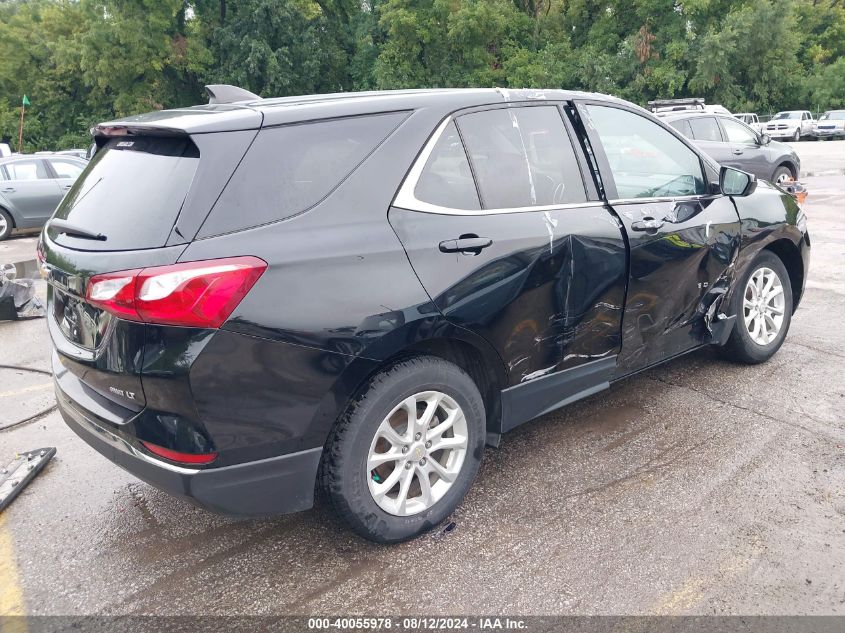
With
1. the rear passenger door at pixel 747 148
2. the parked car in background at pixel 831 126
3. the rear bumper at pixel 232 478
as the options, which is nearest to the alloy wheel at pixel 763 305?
the rear bumper at pixel 232 478

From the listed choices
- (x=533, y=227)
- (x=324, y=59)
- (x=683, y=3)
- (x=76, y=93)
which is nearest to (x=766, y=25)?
(x=683, y=3)

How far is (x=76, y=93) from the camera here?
42469 millimetres

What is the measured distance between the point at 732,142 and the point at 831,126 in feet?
107

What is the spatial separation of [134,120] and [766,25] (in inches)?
1868

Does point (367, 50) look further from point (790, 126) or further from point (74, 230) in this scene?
point (74, 230)

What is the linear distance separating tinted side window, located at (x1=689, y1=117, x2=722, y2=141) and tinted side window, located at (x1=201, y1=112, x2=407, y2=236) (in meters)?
11.7

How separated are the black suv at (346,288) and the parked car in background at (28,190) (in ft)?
36.4

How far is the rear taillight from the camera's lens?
88.2 inches

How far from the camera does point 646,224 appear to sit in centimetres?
358

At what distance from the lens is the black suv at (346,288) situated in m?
2.32

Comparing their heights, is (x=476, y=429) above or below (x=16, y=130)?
above

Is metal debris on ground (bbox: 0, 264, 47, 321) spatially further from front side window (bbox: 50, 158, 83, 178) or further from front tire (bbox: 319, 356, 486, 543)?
front side window (bbox: 50, 158, 83, 178)

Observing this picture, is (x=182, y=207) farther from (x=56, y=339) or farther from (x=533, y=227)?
(x=533, y=227)

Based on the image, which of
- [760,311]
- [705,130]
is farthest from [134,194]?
[705,130]
